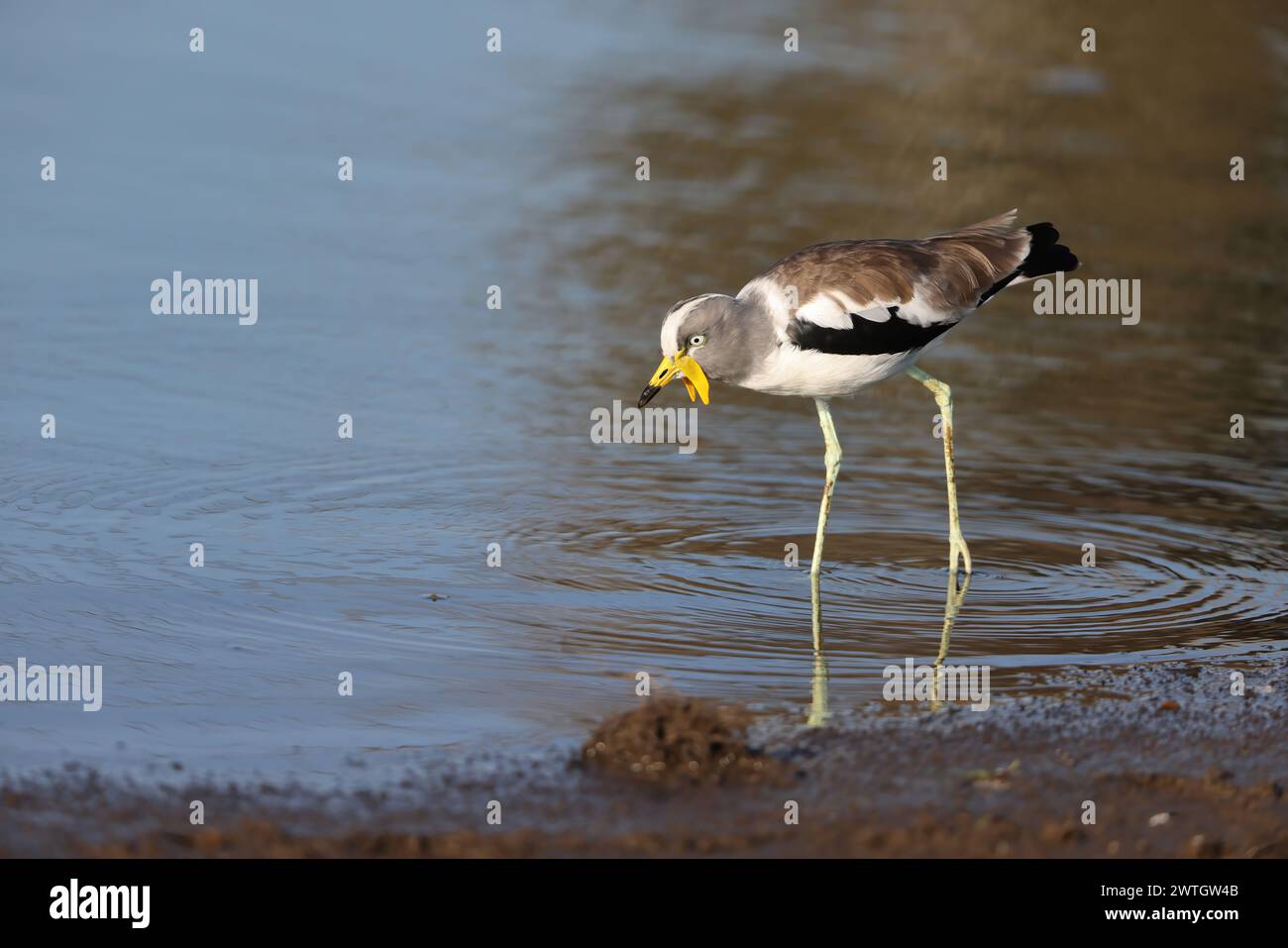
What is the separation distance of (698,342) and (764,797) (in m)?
2.91

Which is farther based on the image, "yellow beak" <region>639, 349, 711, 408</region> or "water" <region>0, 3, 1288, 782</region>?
"yellow beak" <region>639, 349, 711, 408</region>

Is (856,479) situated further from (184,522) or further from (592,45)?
(592,45)

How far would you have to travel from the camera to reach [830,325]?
9266mm

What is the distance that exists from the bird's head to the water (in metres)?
0.99

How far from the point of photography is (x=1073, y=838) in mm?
6590

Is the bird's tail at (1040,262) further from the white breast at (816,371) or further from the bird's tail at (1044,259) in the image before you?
the white breast at (816,371)

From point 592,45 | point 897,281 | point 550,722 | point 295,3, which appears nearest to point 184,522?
point 550,722

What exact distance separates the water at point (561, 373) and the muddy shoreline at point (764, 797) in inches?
14.4

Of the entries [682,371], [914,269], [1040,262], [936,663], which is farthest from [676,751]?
[1040,262]

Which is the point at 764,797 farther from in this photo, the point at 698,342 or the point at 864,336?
the point at 864,336

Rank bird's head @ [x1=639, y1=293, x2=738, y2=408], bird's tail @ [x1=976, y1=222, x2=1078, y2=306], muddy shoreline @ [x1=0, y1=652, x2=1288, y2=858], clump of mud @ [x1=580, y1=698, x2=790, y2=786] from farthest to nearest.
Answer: bird's tail @ [x1=976, y1=222, x2=1078, y2=306] → bird's head @ [x1=639, y1=293, x2=738, y2=408] → clump of mud @ [x1=580, y1=698, x2=790, y2=786] → muddy shoreline @ [x1=0, y1=652, x2=1288, y2=858]

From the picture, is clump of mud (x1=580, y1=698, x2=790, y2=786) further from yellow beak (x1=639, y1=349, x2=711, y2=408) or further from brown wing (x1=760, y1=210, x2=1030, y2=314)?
brown wing (x1=760, y1=210, x2=1030, y2=314)

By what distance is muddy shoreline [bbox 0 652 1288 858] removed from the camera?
6.37 m

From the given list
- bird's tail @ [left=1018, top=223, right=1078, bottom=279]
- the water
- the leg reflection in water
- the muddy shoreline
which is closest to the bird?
the leg reflection in water
